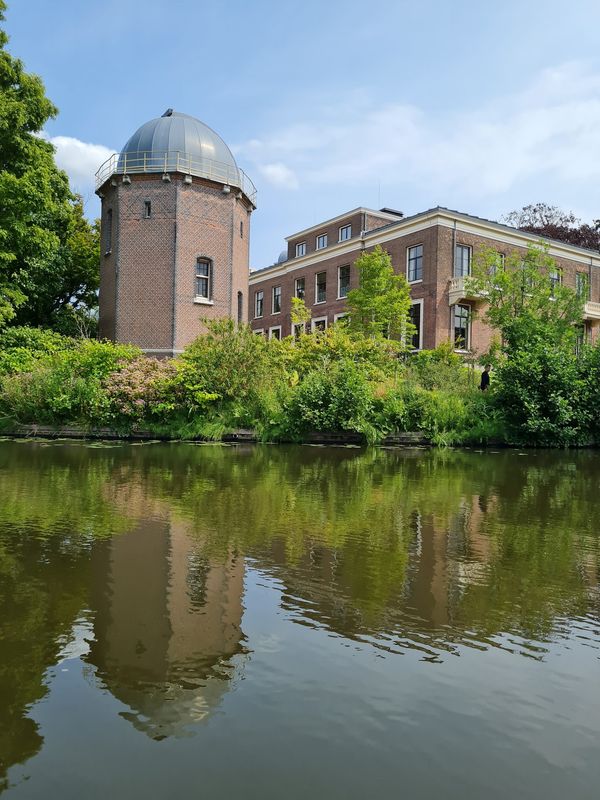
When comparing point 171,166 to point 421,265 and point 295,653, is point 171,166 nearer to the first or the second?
point 421,265

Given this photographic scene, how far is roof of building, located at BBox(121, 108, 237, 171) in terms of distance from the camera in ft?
92.8

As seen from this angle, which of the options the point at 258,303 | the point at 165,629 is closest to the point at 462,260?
the point at 258,303

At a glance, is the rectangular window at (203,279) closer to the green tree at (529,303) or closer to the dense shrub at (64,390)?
the dense shrub at (64,390)

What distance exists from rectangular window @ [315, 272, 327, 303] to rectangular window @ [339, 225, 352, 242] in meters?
2.71

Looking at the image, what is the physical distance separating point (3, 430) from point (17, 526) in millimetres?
13699

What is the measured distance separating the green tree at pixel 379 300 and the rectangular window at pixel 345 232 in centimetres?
1121

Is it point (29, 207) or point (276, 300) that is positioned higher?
point (276, 300)

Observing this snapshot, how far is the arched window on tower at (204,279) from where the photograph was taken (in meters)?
28.2

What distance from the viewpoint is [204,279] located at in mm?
28484

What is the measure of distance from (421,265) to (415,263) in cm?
59

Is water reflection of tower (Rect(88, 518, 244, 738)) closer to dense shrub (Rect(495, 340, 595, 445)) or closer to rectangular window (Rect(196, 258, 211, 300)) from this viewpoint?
dense shrub (Rect(495, 340, 595, 445))

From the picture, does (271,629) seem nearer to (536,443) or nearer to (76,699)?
(76,699)

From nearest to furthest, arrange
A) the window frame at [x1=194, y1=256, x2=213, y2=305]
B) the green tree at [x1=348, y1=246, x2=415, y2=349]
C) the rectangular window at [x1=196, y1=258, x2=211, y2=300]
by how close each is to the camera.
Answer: the window frame at [x1=194, y1=256, x2=213, y2=305] → the rectangular window at [x1=196, y1=258, x2=211, y2=300] → the green tree at [x1=348, y1=246, x2=415, y2=349]

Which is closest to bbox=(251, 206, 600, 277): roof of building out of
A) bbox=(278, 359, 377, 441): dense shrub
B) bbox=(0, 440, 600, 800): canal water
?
bbox=(278, 359, 377, 441): dense shrub
